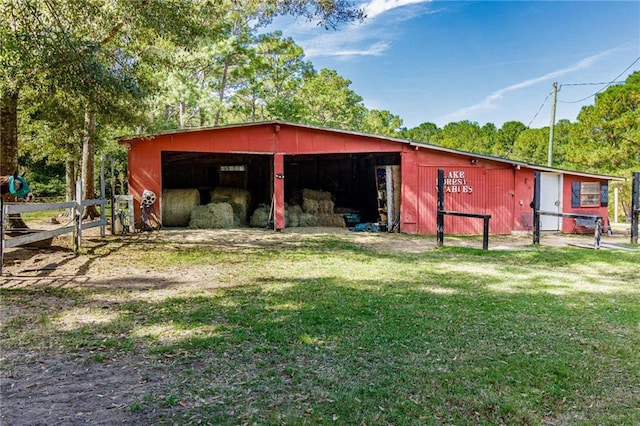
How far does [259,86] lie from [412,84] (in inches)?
653

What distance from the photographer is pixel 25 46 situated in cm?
608

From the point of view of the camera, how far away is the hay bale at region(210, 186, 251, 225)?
575 inches

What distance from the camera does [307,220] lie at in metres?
14.5

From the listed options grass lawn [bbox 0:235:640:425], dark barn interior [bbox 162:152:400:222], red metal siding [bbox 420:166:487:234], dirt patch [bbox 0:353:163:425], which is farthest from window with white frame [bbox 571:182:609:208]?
dirt patch [bbox 0:353:163:425]

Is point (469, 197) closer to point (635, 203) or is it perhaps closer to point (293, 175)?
point (635, 203)

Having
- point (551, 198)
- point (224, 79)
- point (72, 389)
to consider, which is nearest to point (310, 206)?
point (551, 198)

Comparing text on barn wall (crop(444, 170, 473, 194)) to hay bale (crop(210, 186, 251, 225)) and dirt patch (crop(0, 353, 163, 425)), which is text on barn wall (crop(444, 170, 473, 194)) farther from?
dirt patch (crop(0, 353, 163, 425))

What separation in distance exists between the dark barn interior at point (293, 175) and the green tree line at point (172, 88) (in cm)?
240

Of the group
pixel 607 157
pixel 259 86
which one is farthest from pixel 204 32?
pixel 607 157

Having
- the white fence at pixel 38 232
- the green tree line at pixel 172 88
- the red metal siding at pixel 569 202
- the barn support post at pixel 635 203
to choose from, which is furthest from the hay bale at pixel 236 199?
the barn support post at pixel 635 203

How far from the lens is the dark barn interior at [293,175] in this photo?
665 inches

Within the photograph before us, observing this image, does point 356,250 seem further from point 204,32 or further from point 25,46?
point 25,46

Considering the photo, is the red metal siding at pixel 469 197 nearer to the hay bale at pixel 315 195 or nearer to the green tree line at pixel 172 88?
the hay bale at pixel 315 195

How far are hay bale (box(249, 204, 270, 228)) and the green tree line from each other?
4447mm
